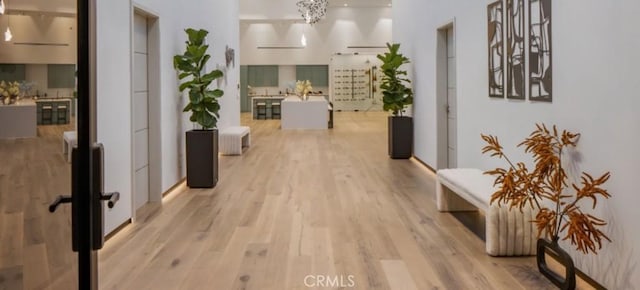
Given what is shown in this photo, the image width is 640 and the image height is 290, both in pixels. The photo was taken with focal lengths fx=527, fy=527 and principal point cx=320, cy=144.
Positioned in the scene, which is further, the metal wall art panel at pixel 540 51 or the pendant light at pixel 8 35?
the metal wall art panel at pixel 540 51

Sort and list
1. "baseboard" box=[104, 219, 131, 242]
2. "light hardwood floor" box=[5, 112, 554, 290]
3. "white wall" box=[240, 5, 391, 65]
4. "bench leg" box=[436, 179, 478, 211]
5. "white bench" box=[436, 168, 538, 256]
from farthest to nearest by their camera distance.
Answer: "white wall" box=[240, 5, 391, 65], "bench leg" box=[436, 179, 478, 211], "baseboard" box=[104, 219, 131, 242], "white bench" box=[436, 168, 538, 256], "light hardwood floor" box=[5, 112, 554, 290]

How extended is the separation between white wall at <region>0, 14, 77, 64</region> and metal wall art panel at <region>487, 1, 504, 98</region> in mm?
4098

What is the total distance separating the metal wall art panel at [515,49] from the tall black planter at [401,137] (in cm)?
477

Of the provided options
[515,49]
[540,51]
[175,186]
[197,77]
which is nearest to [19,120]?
[540,51]

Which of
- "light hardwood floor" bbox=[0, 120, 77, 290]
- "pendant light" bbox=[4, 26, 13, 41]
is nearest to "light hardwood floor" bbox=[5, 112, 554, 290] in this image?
"light hardwood floor" bbox=[0, 120, 77, 290]

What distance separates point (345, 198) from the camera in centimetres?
640

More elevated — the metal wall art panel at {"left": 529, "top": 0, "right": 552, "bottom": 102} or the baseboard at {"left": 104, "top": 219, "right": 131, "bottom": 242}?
the metal wall art panel at {"left": 529, "top": 0, "right": 552, "bottom": 102}

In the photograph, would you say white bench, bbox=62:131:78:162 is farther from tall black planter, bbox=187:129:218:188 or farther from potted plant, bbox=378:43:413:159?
potted plant, bbox=378:43:413:159

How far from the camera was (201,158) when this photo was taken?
22.9ft

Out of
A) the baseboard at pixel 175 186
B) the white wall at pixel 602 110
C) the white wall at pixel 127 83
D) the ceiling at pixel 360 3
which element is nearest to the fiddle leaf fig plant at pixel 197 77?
the white wall at pixel 127 83

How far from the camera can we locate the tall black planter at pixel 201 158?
22.6 feet

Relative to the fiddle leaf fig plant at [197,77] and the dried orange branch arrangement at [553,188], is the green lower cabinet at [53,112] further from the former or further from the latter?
the fiddle leaf fig plant at [197,77]

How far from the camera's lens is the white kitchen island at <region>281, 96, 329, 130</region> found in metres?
16.3

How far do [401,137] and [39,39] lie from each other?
816 cm
